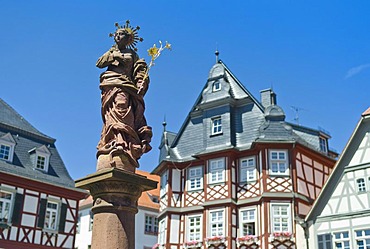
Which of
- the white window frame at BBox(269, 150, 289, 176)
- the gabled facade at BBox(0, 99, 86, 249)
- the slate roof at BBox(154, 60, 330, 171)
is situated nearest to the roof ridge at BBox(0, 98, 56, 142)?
the gabled facade at BBox(0, 99, 86, 249)

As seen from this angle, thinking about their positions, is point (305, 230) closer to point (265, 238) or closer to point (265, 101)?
point (265, 238)

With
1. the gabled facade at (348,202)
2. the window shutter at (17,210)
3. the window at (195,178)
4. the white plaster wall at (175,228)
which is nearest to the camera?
the gabled facade at (348,202)

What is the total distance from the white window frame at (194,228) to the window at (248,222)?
2.32 m

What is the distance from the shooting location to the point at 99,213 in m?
7.62

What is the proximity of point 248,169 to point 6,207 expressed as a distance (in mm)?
12258

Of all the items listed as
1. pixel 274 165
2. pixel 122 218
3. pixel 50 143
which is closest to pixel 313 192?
pixel 274 165

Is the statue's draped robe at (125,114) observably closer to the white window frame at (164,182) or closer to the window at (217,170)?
the window at (217,170)

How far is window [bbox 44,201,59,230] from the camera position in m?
26.9

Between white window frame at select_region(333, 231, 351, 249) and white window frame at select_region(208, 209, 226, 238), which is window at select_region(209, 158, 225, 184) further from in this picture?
white window frame at select_region(333, 231, 351, 249)

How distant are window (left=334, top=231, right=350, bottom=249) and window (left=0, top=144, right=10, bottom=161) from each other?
1638 centimetres

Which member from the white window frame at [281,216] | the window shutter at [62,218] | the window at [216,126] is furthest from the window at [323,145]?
the window shutter at [62,218]

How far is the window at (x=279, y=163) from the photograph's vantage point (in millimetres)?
26312

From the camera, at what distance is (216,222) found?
26.9 m

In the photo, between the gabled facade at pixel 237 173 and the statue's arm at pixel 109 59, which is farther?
the gabled facade at pixel 237 173
